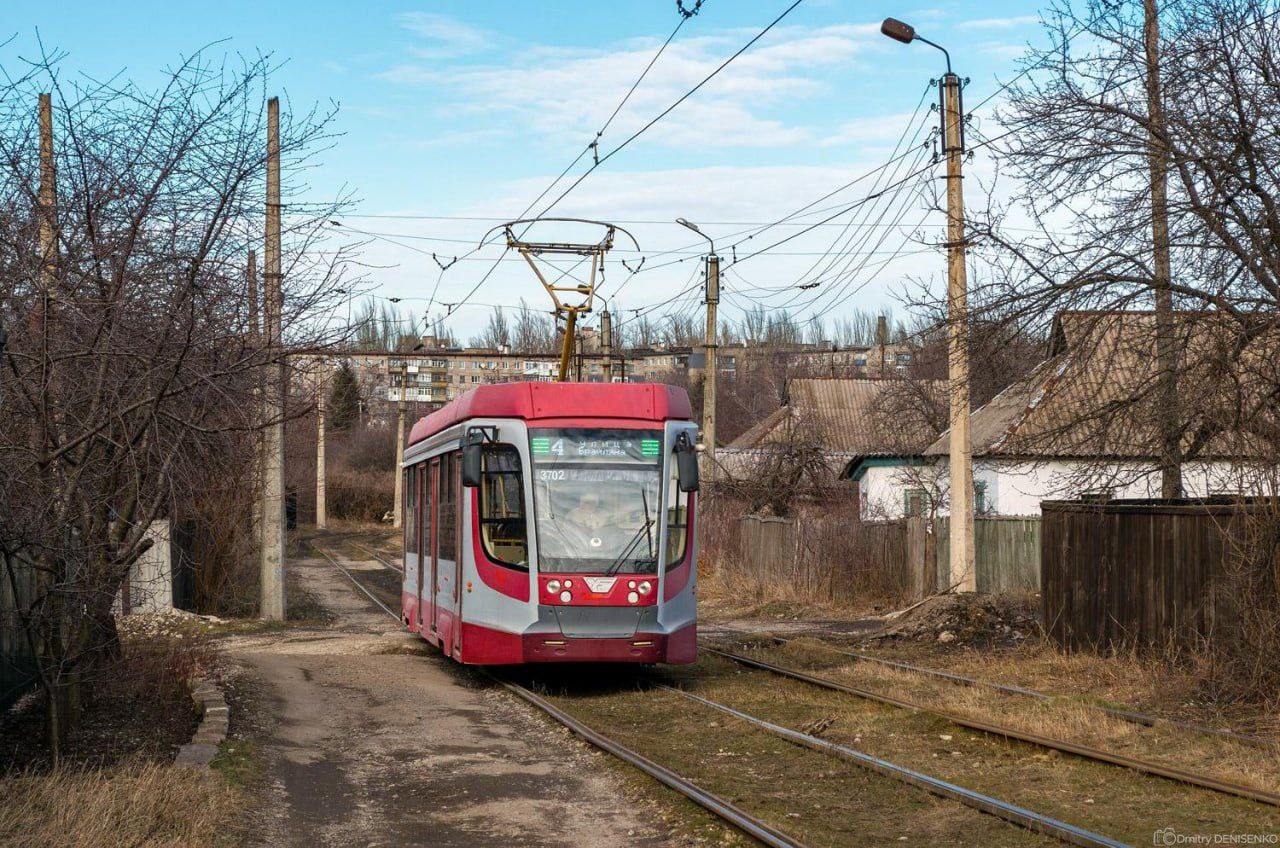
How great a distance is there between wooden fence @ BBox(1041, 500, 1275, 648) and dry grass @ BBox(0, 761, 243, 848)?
8.66 meters

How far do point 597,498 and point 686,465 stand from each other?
3.11 feet

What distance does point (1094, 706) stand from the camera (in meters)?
11.7

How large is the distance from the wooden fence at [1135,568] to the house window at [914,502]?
70.5ft

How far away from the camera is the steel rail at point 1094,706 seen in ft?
33.0

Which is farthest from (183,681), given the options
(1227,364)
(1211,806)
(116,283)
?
(1227,364)

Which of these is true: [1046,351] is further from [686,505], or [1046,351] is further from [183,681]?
[183,681]

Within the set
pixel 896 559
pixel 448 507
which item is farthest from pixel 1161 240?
pixel 896 559

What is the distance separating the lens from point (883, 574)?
25.5 meters

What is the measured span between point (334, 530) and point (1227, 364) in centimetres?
5970

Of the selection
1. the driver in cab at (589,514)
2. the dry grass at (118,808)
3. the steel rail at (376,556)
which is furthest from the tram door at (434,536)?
the steel rail at (376,556)

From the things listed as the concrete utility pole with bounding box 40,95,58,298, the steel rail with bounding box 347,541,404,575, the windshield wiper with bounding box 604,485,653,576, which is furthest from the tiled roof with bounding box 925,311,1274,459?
the steel rail with bounding box 347,541,404,575

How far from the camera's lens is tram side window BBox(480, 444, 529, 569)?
13.5 meters

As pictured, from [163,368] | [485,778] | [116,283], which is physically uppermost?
[116,283]

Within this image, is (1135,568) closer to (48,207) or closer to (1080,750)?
(1080,750)
